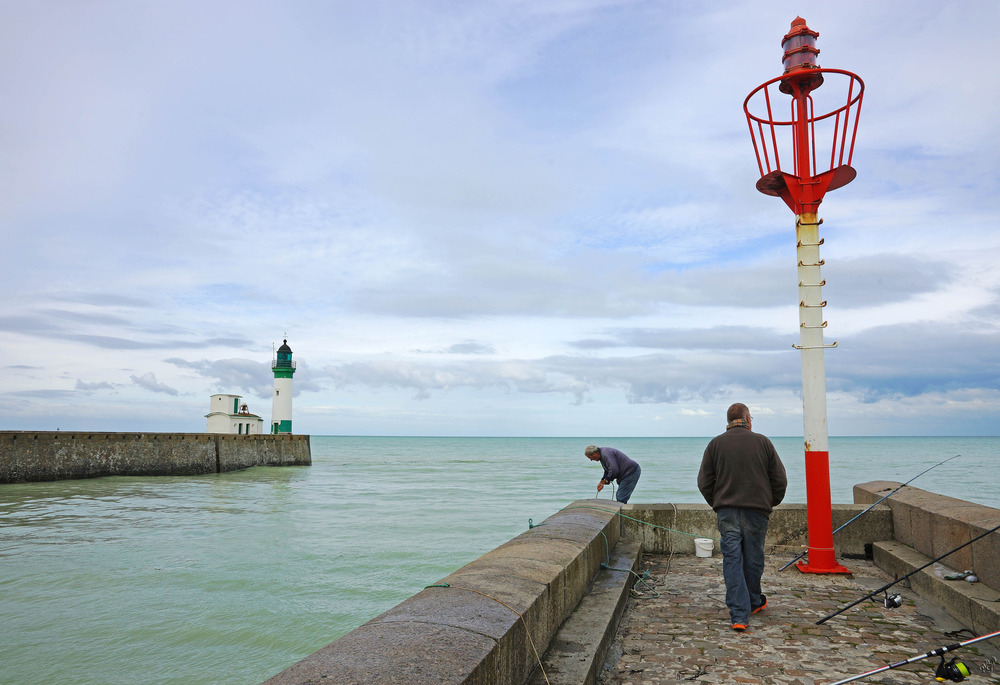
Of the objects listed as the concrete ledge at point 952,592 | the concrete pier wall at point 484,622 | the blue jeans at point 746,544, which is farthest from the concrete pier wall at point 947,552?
the concrete pier wall at point 484,622

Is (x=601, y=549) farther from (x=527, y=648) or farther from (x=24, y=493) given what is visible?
(x=24, y=493)

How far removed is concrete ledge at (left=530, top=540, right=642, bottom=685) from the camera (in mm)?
3232

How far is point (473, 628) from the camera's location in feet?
8.52

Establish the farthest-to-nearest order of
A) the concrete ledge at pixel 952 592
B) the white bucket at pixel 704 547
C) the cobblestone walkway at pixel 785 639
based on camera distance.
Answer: the white bucket at pixel 704 547
the concrete ledge at pixel 952 592
the cobblestone walkway at pixel 785 639

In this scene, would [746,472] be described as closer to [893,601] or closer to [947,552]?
[893,601]

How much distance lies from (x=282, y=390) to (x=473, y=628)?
4553 cm

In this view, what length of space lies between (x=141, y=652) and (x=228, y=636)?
38.6 inches

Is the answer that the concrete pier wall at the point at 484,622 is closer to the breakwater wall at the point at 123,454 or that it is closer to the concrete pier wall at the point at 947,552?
the concrete pier wall at the point at 947,552

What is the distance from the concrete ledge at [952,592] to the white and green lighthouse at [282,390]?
141 feet

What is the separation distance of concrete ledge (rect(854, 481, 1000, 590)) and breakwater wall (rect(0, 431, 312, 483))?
1252 inches

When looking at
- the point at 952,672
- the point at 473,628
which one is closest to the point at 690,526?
the point at 952,672

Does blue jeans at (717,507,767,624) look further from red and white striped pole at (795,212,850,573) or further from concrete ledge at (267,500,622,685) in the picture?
red and white striped pole at (795,212,850,573)

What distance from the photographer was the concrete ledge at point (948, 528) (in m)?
4.64

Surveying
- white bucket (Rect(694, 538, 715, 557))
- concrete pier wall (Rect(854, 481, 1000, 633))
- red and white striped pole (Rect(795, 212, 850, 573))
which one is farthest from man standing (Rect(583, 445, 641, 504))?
concrete pier wall (Rect(854, 481, 1000, 633))
